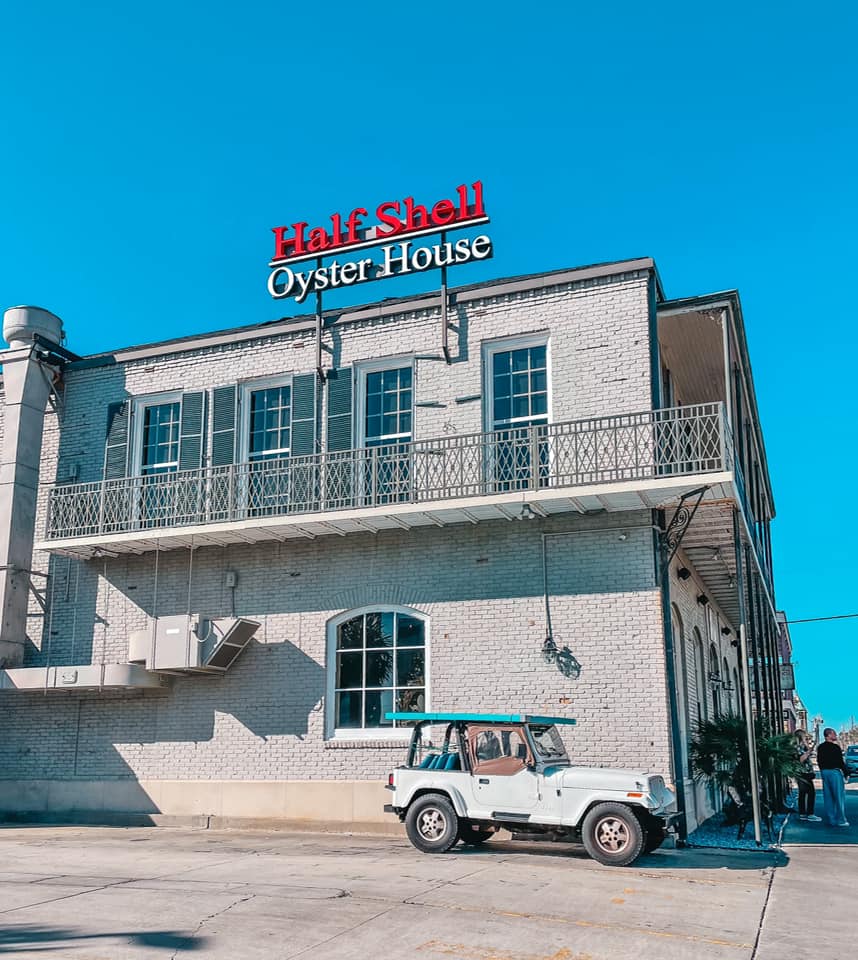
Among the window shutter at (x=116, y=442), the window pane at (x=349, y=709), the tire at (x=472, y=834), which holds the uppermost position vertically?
the window shutter at (x=116, y=442)

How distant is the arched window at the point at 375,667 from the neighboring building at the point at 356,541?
0.13 ft

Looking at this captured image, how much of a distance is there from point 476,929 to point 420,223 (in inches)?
465

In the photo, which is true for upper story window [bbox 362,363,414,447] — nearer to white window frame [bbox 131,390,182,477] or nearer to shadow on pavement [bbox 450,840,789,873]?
white window frame [bbox 131,390,182,477]

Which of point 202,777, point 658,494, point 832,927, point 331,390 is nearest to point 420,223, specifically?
point 331,390

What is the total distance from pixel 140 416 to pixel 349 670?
6.34 m

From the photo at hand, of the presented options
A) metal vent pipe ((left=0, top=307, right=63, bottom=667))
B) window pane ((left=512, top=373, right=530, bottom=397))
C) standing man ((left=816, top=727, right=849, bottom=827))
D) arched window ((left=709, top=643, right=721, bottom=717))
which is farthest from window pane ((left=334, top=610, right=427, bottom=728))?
arched window ((left=709, top=643, right=721, bottom=717))

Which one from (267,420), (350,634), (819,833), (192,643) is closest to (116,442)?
(267,420)

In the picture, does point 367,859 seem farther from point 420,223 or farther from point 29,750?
point 420,223

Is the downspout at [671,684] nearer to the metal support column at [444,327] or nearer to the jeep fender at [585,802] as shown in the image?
the jeep fender at [585,802]

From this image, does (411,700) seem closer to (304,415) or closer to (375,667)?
(375,667)

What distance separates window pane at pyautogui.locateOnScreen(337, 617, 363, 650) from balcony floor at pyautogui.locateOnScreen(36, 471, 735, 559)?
4.64ft

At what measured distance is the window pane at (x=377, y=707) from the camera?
614 inches

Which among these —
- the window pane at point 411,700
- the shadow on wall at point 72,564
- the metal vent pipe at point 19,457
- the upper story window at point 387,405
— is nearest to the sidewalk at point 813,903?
the window pane at point 411,700

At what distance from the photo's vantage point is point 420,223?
55.4 ft
